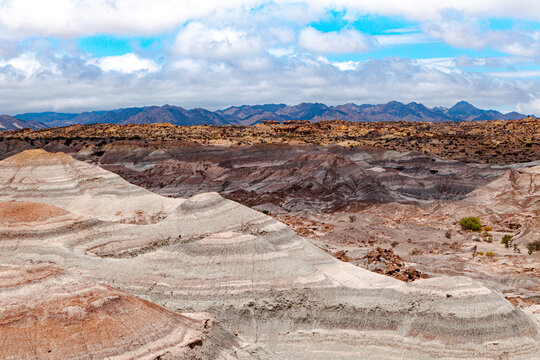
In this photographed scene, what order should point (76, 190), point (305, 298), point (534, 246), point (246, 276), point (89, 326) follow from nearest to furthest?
point (89, 326)
point (305, 298)
point (246, 276)
point (534, 246)
point (76, 190)

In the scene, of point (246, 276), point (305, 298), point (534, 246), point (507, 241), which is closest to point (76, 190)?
point (246, 276)

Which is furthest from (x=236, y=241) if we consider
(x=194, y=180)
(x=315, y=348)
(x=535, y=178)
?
(x=194, y=180)

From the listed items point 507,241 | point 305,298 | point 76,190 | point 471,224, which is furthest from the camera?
point 471,224

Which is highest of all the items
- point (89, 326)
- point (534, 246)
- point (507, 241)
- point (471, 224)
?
point (89, 326)

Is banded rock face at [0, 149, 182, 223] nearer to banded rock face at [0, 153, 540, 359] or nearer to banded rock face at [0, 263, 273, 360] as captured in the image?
banded rock face at [0, 153, 540, 359]

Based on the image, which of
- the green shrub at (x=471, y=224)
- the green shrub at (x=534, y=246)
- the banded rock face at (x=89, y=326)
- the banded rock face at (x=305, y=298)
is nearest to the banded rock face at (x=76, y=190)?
the banded rock face at (x=305, y=298)

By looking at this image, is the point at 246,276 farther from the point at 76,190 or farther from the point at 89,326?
the point at 76,190

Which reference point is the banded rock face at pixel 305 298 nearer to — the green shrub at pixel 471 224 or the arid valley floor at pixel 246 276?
the arid valley floor at pixel 246 276
